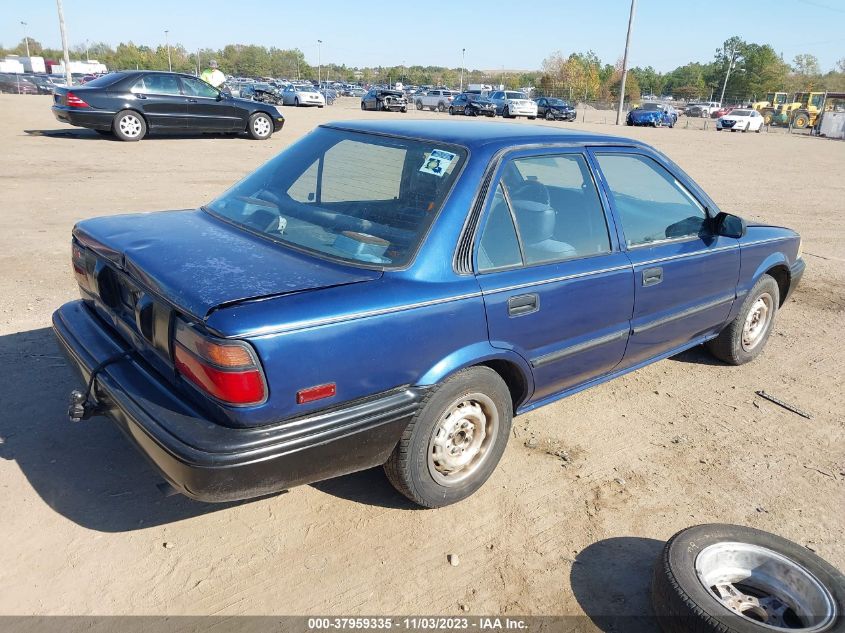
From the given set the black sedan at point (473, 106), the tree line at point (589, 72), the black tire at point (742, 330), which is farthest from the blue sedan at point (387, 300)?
the tree line at point (589, 72)

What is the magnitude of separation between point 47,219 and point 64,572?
20.6 feet

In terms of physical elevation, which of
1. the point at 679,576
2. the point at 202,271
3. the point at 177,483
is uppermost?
the point at 202,271

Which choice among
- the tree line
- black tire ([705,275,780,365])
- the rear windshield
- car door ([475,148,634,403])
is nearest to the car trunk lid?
car door ([475,148,634,403])

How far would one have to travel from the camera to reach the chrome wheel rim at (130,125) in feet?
47.0

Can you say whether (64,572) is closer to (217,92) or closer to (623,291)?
(623,291)

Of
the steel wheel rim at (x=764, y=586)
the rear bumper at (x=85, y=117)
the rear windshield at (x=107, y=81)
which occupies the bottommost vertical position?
the steel wheel rim at (x=764, y=586)

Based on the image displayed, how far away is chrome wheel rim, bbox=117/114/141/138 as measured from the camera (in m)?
14.3

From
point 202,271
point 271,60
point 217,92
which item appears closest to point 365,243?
point 202,271

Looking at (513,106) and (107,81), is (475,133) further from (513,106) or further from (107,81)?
(513,106)

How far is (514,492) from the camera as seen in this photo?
128 inches

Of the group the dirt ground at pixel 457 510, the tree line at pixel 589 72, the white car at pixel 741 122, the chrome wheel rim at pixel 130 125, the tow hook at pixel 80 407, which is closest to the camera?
the dirt ground at pixel 457 510

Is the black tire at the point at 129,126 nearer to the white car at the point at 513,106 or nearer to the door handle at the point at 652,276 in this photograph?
the door handle at the point at 652,276

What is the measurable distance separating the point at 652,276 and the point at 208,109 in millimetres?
14116

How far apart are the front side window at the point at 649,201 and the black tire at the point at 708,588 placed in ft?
5.22
